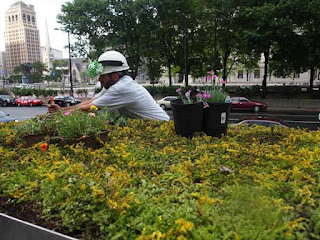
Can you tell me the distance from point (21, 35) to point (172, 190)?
12312 centimetres

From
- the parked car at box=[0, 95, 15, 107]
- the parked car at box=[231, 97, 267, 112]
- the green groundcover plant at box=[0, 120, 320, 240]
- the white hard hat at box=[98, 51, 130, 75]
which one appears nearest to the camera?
the green groundcover plant at box=[0, 120, 320, 240]

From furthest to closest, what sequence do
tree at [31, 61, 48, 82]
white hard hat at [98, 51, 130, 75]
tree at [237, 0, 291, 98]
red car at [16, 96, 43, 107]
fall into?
1. tree at [31, 61, 48, 82]
2. red car at [16, 96, 43, 107]
3. tree at [237, 0, 291, 98]
4. white hard hat at [98, 51, 130, 75]

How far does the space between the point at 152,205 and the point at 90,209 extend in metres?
0.38

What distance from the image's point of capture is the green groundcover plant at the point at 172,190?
1396 millimetres

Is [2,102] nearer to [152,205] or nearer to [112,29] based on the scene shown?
[112,29]

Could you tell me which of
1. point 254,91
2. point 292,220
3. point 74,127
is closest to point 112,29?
point 254,91

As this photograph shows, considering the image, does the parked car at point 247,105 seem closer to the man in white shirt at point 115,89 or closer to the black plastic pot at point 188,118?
the man in white shirt at point 115,89

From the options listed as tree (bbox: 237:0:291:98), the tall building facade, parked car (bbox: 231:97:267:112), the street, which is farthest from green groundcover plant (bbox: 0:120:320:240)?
the tall building facade

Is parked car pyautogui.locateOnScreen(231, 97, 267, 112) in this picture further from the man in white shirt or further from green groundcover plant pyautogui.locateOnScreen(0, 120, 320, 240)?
green groundcover plant pyautogui.locateOnScreen(0, 120, 320, 240)

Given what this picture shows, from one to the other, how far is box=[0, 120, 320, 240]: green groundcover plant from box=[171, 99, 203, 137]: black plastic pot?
1.43 feet

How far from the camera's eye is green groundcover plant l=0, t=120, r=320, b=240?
1396mm

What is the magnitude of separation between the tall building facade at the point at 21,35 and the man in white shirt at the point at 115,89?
118 meters

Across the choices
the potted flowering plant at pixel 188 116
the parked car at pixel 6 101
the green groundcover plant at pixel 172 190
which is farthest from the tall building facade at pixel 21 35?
the green groundcover plant at pixel 172 190

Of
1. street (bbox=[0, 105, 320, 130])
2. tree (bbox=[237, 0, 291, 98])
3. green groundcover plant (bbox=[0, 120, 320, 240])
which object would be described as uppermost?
tree (bbox=[237, 0, 291, 98])
